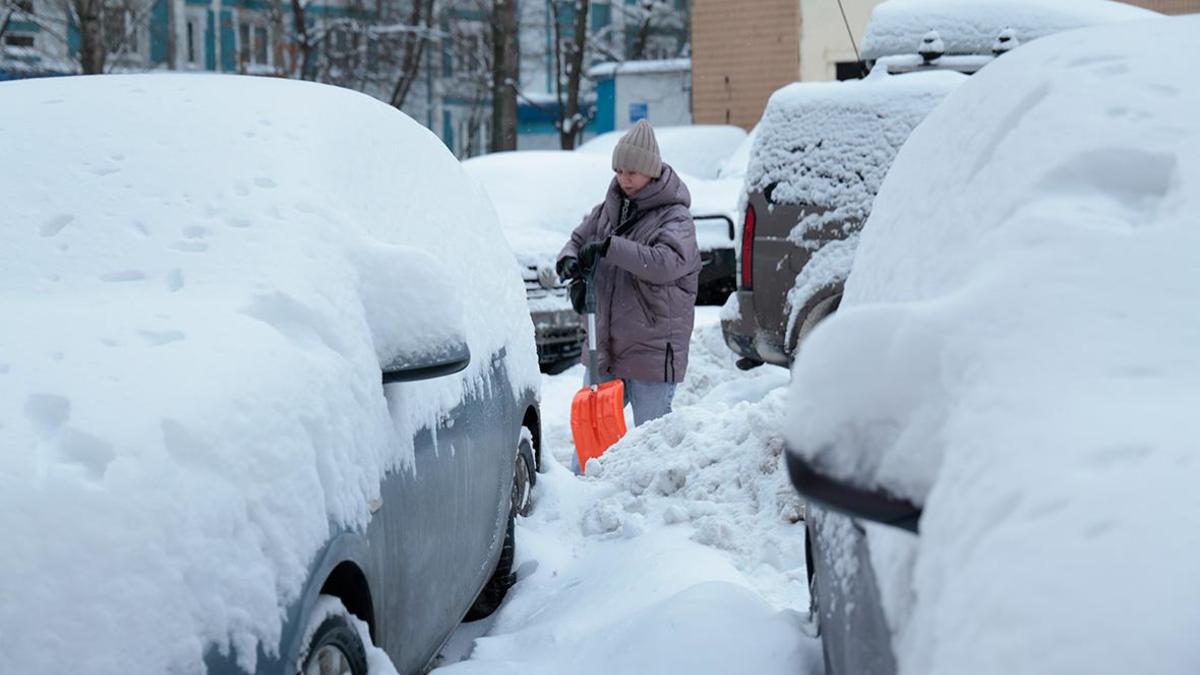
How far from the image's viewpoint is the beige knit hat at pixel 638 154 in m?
6.05

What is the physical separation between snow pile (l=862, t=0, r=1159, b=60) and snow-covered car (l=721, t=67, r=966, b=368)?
4.45 feet

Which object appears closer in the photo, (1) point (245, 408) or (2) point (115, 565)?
(2) point (115, 565)

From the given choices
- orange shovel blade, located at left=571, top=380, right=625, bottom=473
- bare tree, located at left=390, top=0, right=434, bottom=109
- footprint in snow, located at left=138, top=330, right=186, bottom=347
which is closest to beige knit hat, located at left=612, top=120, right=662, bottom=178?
orange shovel blade, located at left=571, top=380, right=625, bottom=473

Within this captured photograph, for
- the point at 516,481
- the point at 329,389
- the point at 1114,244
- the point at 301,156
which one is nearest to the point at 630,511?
the point at 516,481

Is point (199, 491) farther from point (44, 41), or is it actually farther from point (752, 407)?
point (44, 41)

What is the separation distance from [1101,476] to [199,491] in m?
1.35

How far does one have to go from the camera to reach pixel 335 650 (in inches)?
102

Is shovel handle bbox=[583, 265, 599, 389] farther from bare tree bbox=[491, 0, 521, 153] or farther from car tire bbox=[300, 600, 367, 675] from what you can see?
bare tree bbox=[491, 0, 521, 153]

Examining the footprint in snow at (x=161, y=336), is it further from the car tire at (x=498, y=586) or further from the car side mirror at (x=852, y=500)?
the car tire at (x=498, y=586)

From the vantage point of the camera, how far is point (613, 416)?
621 cm

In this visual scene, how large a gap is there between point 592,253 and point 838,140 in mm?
1726

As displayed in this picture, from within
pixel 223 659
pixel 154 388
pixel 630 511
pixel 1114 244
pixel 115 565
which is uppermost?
pixel 1114 244

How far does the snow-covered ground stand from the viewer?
3.34 metres

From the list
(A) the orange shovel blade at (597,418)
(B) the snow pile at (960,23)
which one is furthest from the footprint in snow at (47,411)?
(B) the snow pile at (960,23)
